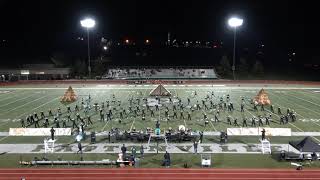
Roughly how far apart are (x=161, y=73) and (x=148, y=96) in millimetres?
29884

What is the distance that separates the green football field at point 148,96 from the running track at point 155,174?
9140 mm

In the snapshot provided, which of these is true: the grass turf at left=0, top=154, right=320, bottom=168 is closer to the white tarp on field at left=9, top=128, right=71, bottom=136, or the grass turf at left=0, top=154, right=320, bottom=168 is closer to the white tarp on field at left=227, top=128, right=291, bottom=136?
the white tarp on field at left=227, top=128, right=291, bottom=136

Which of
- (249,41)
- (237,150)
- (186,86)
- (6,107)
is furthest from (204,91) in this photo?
(249,41)

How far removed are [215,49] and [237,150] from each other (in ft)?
312

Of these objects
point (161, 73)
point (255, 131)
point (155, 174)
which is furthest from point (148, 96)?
point (161, 73)

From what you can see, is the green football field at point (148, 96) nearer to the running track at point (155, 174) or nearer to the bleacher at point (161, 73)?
the running track at point (155, 174)

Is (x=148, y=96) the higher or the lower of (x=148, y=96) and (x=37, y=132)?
the higher

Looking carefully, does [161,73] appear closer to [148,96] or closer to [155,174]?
[148,96]

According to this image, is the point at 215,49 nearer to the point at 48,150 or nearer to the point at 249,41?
the point at 249,41

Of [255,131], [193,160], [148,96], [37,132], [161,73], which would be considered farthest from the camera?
[161,73]

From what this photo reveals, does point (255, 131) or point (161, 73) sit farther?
point (161, 73)

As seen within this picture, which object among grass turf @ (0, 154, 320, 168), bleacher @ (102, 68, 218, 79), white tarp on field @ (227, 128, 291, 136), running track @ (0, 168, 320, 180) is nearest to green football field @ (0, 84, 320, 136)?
white tarp on field @ (227, 128, 291, 136)

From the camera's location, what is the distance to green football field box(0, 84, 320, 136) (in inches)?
1100

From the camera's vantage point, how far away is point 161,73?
234 ft
